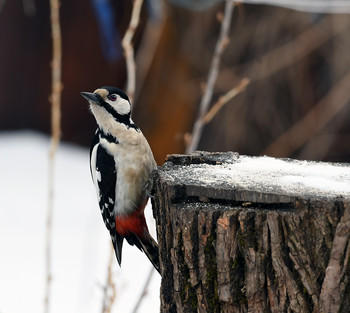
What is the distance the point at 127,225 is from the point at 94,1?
13.7 feet

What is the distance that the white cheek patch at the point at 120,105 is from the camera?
10.4 ft

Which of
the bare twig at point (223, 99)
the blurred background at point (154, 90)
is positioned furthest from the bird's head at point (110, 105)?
the blurred background at point (154, 90)

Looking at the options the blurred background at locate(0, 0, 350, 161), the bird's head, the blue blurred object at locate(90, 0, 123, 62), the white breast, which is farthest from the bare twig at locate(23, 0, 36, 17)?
the white breast

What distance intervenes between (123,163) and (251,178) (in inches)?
35.1

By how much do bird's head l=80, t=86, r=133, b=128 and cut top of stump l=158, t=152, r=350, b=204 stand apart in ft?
1.69

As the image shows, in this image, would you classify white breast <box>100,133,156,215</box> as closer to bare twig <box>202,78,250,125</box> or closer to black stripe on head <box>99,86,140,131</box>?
black stripe on head <box>99,86,140,131</box>

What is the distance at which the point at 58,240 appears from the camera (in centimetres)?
577

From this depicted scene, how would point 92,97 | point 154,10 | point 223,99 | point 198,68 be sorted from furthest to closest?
point 198,68, point 154,10, point 223,99, point 92,97

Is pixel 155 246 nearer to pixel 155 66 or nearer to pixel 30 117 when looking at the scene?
pixel 155 66

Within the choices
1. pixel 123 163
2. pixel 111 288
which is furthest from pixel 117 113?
pixel 111 288

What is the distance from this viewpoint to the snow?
2271 millimetres

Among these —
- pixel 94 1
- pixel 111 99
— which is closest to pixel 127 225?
pixel 111 99

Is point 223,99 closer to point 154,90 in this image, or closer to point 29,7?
point 154,90

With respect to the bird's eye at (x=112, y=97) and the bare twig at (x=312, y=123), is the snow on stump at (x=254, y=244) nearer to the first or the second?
the bird's eye at (x=112, y=97)
